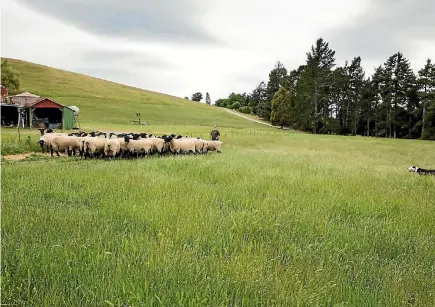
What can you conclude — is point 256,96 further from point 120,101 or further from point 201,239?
point 201,239

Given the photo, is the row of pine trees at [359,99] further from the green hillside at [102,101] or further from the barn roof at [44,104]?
the barn roof at [44,104]

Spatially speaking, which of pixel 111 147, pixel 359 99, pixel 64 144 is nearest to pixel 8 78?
pixel 64 144

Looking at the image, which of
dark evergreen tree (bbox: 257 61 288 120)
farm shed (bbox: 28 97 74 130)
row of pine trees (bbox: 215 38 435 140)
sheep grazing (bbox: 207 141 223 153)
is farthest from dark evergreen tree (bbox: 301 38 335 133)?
sheep grazing (bbox: 207 141 223 153)

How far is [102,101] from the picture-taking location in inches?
3398

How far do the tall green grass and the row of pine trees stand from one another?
57.2 meters

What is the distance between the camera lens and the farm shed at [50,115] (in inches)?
1635

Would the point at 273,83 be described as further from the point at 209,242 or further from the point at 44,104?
the point at 209,242

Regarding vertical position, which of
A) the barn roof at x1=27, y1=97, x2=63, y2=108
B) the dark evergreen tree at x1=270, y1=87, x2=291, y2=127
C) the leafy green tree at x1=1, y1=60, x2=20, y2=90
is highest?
the leafy green tree at x1=1, y1=60, x2=20, y2=90

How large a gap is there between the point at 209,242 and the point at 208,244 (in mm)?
36

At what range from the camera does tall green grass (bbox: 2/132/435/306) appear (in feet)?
12.3

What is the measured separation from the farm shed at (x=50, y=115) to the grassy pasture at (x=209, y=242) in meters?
35.1

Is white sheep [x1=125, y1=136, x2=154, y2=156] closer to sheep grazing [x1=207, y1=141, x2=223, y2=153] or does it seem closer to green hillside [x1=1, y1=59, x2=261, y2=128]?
sheep grazing [x1=207, y1=141, x2=223, y2=153]

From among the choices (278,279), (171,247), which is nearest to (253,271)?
(278,279)

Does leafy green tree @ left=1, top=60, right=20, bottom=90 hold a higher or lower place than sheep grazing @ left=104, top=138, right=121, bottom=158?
higher
